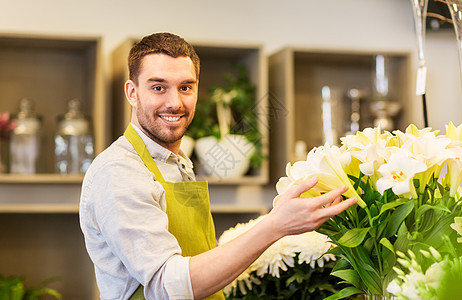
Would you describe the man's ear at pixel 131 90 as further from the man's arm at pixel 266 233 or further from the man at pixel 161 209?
the man's arm at pixel 266 233

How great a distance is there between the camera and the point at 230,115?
3.04 m

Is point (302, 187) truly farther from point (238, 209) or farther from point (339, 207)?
point (238, 209)

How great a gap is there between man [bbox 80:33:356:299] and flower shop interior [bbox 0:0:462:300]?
1606mm

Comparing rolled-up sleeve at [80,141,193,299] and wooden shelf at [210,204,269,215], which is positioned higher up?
rolled-up sleeve at [80,141,193,299]

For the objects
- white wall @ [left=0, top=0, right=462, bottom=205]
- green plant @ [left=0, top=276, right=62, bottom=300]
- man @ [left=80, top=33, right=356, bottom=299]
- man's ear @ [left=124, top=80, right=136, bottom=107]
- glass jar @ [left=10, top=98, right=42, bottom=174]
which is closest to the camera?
man @ [left=80, top=33, right=356, bottom=299]

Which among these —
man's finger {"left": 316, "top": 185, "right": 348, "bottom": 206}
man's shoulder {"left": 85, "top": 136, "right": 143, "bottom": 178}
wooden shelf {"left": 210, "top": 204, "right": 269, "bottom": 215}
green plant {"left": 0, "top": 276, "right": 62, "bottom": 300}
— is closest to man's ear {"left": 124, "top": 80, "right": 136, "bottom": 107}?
man's shoulder {"left": 85, "top": 136, "right": 143, "bottom": 178}

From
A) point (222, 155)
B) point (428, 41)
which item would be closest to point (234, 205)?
point (222, 155)

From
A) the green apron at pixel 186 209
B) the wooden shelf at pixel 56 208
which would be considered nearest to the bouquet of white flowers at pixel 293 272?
the green apron at pixel 186 209

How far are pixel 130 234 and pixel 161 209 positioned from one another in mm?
108

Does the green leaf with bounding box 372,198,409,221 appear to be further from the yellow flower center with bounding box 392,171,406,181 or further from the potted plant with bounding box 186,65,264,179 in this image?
the potted plant with bounding box 186,65,264,179

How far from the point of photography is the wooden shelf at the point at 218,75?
2893 millimetres

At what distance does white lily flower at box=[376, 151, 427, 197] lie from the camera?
2.83ft

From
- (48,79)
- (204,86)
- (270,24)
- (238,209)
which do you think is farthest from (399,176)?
(270,24)

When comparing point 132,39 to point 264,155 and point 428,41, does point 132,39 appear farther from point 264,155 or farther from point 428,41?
point 428,41
